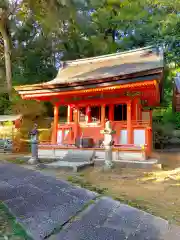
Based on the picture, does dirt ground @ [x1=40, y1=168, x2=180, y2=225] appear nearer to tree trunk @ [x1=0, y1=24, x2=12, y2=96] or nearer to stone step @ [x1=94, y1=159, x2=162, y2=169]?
stone step @ [x1=94, y1=159, x2=162, y2=169]

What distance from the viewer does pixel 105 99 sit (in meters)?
11.1

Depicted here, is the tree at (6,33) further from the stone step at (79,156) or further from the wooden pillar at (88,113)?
the stone step at (79,156)

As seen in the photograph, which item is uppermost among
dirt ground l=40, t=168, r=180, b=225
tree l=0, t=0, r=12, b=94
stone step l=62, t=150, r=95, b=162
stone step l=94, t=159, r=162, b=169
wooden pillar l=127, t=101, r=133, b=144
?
tree l=0, t=0, r=12, b=94

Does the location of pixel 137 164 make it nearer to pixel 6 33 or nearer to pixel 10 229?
pixel 10 229

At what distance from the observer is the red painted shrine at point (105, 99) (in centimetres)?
961

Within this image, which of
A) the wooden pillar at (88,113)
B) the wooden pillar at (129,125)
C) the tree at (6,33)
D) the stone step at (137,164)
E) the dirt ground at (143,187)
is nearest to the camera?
the dirt ground at (143,187)

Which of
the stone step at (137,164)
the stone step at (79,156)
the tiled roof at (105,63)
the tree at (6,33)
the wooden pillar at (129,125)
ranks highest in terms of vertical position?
the tree at (6,33)

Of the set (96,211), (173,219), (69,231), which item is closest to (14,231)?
(69,231)

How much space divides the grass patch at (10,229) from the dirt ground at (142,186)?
2.23m

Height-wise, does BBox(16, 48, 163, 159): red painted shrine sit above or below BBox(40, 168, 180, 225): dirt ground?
above

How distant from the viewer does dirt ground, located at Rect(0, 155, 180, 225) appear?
14.3 ft

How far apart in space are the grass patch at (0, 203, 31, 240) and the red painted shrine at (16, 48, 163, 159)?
21.8ft

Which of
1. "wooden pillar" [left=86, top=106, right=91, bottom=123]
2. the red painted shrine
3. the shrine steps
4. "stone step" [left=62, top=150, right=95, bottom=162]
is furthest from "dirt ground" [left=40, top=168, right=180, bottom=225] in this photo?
"wooden pillar" [left=86, top=106, right=91, bottom=123]

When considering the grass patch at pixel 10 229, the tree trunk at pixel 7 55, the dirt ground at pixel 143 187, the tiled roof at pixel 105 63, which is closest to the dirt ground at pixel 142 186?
the dirt ground at pixel 143 187
